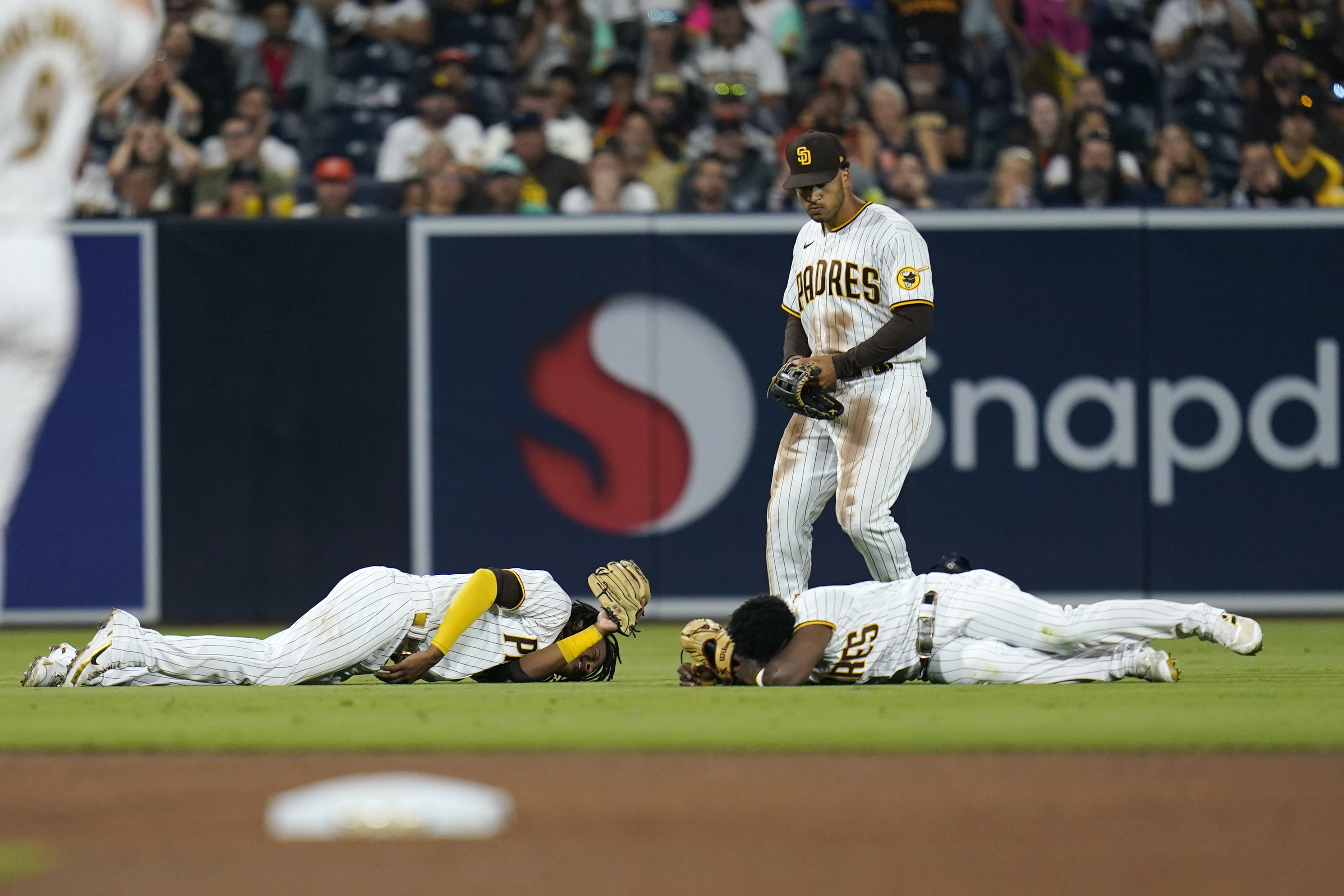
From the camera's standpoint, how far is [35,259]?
4184 mm

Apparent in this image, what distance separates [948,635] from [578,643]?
136 centimetres

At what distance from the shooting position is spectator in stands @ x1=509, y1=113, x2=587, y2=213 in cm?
1130

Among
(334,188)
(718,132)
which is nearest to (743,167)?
(718,132)

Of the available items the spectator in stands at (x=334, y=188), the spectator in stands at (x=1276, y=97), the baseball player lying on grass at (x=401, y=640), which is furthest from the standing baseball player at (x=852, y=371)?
the spectator in stands at (x=1276, y=97)

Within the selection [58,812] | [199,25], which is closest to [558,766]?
[58,812]

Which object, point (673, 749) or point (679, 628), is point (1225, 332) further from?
point (673, 749)

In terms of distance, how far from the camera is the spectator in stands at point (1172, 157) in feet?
37.6

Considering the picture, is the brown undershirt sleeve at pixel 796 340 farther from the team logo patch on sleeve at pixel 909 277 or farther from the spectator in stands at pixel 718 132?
the spectator in stands at pixel 718 132

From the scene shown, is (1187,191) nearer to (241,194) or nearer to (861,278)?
(861,278)

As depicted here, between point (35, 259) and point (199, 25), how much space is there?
911 centimetres

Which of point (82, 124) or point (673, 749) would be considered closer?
point (82, 124)

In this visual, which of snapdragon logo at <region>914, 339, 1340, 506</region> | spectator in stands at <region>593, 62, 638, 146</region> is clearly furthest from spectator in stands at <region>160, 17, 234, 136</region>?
snapdragon logo at <region>914, 339, 1340, 506</region>

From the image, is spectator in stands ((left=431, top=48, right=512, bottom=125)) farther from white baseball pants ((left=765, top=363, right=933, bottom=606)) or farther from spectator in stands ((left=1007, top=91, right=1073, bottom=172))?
white baseball pants ((left=765, top=363, right=933, bottom=606))

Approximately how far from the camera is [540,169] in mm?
11430
